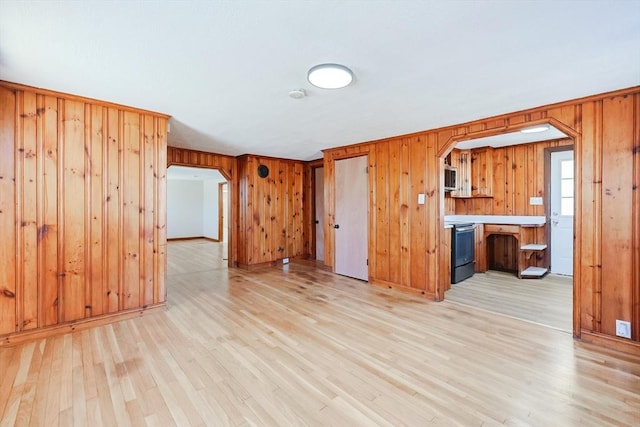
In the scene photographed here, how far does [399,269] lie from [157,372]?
10.3 ft

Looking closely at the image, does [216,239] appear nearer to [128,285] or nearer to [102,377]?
[128,285]

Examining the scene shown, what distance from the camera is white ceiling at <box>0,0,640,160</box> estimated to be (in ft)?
4.83

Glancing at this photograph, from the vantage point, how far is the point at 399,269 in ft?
13.6

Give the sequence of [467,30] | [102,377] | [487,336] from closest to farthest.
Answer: [467,30]
[102,377]
[487,336]

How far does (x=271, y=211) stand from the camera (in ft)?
19.3

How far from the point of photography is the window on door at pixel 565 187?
15.9 feet

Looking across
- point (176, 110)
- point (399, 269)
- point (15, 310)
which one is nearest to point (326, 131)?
point (176, 110)

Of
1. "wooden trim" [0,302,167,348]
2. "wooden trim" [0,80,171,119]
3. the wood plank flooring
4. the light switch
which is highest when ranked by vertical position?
"wooden trim" [0,80,171,119]

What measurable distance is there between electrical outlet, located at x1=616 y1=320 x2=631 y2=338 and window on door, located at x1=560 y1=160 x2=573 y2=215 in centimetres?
311

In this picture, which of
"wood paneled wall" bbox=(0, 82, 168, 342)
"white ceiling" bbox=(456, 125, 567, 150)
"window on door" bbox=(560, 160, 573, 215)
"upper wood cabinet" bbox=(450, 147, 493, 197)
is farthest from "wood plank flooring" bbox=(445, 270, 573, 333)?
"wood paneled wall" bbox=(0, 82, 168, 342)

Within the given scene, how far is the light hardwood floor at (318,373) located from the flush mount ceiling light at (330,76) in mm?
2169

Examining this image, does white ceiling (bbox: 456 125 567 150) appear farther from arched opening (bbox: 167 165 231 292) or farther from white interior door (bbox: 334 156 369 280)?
arched opening (bbox: 167 165 231 292)

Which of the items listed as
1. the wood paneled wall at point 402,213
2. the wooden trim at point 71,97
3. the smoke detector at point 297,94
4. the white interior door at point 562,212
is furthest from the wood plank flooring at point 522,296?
the wooden trim at point 71,97

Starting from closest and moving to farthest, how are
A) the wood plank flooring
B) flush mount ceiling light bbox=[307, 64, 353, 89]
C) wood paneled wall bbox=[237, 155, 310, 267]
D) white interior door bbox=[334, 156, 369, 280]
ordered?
flush mount ceiling light bbox=[307, 64, 353, 89] < the wood plank flooring < white interior door bbox=[334, 156, 369, 280] < wood paneled wall bbox=[237, 155, 310, 267]
